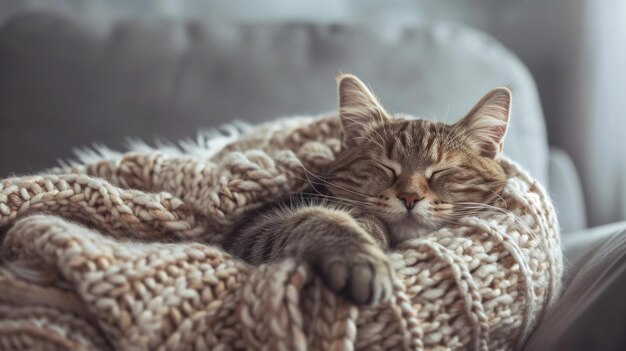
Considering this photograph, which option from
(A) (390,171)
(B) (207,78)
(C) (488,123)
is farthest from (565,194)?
(B) (207,78)

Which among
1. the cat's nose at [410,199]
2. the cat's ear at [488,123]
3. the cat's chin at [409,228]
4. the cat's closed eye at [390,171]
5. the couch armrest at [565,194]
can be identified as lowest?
the couch armrest at [565,194]

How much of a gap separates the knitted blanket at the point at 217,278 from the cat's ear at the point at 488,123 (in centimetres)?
12

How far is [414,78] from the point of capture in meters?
1.56

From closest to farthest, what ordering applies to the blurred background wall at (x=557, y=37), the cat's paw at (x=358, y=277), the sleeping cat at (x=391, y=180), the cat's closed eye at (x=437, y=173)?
the cat's paw at (x=358, y=277) < the sleeping cat at (x=391, y=180) < the cat's closed eye at (x=437, y=173) < the blurred background wall at (x=557, y=37)

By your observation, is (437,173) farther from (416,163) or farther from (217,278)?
(217,278)

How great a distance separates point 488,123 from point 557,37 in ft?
3.96

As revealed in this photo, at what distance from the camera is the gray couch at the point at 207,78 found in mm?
1479

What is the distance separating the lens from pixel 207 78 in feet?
5.08

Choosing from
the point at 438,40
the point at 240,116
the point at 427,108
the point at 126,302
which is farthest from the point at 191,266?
the point at 438,40

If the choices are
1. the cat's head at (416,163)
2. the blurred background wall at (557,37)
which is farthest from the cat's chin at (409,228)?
the blurred background wall at (557,37)

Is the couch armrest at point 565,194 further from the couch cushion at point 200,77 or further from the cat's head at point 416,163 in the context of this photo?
the cat's head at point 416,163

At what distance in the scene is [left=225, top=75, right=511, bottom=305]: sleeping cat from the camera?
92cm

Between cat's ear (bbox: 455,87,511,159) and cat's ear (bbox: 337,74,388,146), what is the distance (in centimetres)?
17

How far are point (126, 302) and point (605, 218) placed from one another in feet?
5.70
